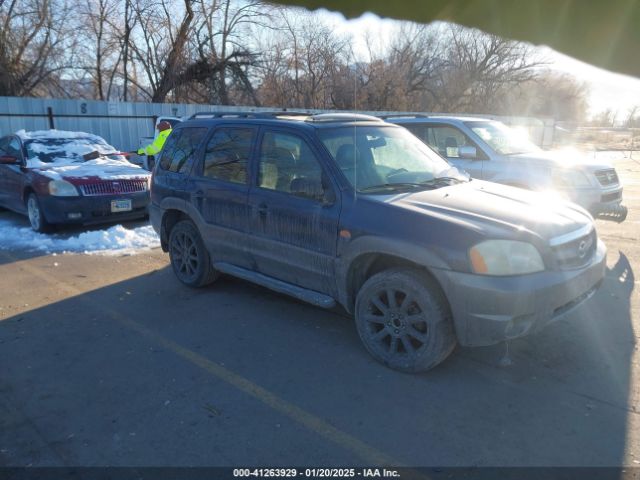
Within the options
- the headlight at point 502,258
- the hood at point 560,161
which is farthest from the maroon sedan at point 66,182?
the headlight at point 502,258

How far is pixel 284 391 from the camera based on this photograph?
340 centimetres

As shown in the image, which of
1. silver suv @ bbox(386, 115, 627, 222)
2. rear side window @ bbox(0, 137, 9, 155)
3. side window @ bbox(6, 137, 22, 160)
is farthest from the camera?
rear side window @ bbox(0, 137, 9, 155)

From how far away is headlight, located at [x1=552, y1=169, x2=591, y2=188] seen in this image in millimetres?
6777

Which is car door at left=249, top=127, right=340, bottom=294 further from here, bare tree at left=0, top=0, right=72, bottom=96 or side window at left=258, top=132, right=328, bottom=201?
bare tree at left=0, top=0, right=72, bottom=96

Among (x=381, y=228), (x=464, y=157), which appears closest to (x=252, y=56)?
(x=464, y=157)

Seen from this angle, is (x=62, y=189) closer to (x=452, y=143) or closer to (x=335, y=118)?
(x=335, y=118)

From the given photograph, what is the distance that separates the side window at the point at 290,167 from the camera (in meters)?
4.06

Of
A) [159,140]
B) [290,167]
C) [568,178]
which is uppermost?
[290,167]

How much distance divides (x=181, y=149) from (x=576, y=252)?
4.08 m

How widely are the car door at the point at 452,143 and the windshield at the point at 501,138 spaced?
22cm

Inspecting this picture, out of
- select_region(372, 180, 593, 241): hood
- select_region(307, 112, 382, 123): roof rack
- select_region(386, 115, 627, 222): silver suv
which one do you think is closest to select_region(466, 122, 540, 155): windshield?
select_region(386, 115, 627, 222): silver suv

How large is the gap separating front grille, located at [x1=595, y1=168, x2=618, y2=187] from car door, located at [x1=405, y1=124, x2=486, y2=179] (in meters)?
1.58

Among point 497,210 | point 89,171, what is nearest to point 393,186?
point 497,210

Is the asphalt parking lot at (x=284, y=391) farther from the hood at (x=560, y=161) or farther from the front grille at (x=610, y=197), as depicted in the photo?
the hood at (x=560, y=161)
